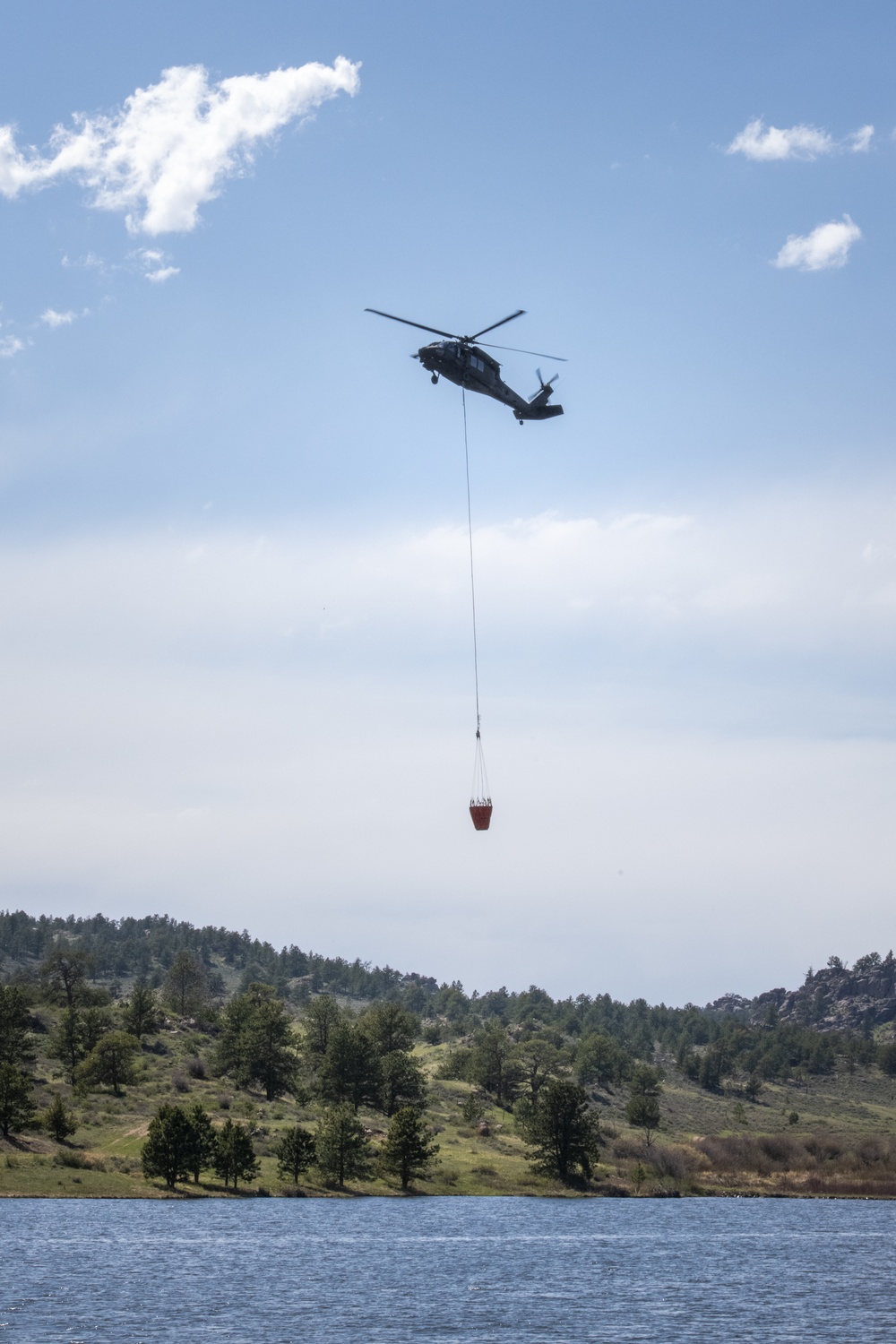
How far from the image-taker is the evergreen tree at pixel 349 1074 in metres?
143

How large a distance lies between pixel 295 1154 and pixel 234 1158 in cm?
785

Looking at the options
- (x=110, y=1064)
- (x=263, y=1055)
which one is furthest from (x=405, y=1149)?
(x=110, y=1064)

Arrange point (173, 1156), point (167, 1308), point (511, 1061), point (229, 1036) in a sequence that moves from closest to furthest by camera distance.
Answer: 1. point (167, 1308)
2. point (173, 1156)
3. point (229, 1036)
4. point (511, 1061)

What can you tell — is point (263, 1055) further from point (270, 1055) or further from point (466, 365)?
point (466, 365)

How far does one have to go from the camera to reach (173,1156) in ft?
350

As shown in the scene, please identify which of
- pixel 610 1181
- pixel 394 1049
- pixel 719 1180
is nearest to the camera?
pixel 610 1181

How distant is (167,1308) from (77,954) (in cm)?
12053

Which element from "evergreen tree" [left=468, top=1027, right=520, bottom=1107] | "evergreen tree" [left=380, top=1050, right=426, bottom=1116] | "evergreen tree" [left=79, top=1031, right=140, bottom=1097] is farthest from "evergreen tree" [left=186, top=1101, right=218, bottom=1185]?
"evergreen tree" [left=468, top=1027, right=520, bottom=1107]

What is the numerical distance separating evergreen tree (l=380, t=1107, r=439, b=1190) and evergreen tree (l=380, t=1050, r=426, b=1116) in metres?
24.1

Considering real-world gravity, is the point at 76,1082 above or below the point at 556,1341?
above

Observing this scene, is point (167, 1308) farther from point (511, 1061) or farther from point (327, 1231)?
point (511, 1061)

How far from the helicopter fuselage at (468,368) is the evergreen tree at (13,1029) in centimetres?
9685

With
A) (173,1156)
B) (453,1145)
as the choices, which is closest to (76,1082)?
(173,1156)

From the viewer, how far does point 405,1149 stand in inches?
4668
